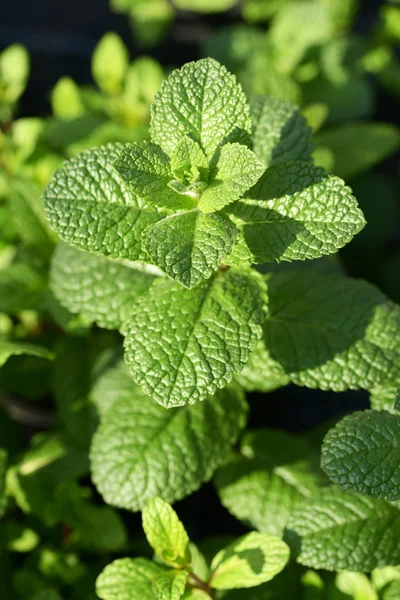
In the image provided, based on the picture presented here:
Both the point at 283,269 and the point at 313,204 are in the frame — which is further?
the point at 283,269

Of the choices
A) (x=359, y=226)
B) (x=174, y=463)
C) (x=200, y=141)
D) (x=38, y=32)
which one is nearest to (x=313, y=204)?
(x=359, y=226)

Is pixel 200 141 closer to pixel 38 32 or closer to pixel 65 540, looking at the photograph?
pixel 65 540

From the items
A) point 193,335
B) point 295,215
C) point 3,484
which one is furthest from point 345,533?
point 3,484

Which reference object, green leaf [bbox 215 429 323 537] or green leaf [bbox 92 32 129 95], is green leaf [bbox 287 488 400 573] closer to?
green leaf [bbox 215 429 323 537]

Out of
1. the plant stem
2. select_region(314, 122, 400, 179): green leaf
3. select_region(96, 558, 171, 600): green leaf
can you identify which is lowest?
the plant stem

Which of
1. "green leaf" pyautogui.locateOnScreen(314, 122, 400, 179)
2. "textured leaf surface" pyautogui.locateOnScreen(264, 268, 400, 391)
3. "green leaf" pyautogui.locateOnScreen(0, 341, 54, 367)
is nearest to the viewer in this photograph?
"textured leaf surface" pyautogui.locateOnScreen(264, 268, 400, 391)

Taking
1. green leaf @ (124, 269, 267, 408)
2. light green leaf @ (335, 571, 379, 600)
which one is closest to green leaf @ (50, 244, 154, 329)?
green leaf @ (124, 269, 267, 408)
